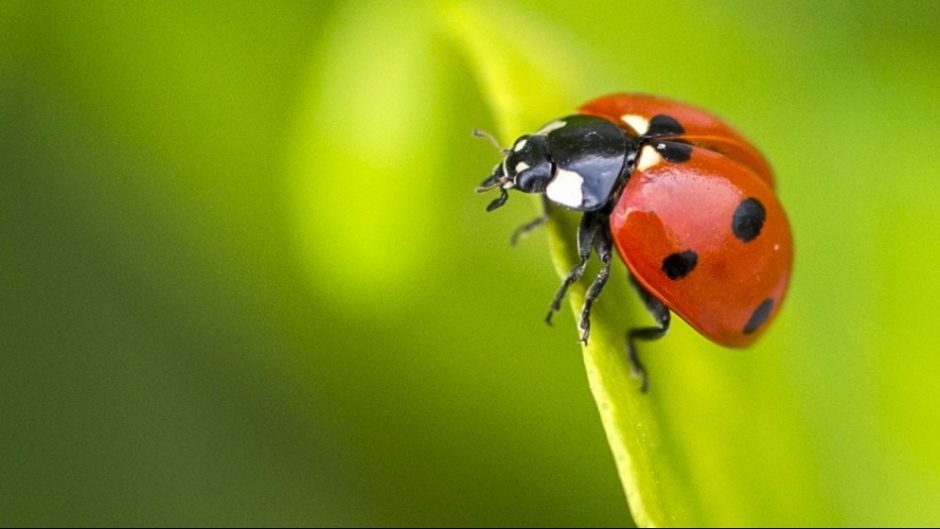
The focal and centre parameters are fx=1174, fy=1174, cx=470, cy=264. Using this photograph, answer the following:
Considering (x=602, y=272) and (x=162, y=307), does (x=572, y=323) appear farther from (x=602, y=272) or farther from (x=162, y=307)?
(x=162, y=307)

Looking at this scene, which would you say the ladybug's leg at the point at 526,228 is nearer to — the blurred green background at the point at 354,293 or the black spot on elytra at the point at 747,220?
the blurred green background at the point at 354,293

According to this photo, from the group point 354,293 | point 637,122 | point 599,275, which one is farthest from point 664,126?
point 354,293

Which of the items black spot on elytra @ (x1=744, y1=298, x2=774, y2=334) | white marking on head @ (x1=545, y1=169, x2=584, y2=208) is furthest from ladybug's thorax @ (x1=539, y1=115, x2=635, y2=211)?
black spot on elytra @ (x1=744, y1=298, x2=774, y2=334)

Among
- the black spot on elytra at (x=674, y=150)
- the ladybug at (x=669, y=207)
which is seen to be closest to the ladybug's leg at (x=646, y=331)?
the ladybug at (x=669, y=207)

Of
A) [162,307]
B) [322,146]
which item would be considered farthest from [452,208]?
[162,307]

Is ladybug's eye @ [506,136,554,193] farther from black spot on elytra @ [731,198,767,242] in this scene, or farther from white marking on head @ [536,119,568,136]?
black spot on elytra @ [731,198,767,242]
